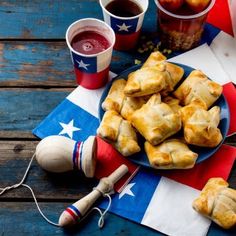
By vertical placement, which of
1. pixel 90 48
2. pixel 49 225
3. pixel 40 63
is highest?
pixel 90 48

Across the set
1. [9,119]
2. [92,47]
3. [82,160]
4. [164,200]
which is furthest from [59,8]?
[164,200]

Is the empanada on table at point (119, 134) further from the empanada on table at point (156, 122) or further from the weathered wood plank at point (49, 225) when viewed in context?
the weathered wood plank at point (49, 225)

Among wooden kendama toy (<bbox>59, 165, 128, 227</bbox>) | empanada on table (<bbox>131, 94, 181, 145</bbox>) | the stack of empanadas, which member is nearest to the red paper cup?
the stack of empanadas

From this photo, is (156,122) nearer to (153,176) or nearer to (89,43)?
(153,176)

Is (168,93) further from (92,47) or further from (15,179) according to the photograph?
A: (15,179)

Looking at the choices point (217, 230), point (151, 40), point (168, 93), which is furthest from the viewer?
point (151, 40)

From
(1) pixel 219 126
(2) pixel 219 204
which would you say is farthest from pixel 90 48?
(2) pixel 219 204

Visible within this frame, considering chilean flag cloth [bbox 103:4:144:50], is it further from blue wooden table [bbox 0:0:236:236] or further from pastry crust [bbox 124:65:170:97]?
pastry crust [bbox 124:65:170:97]
